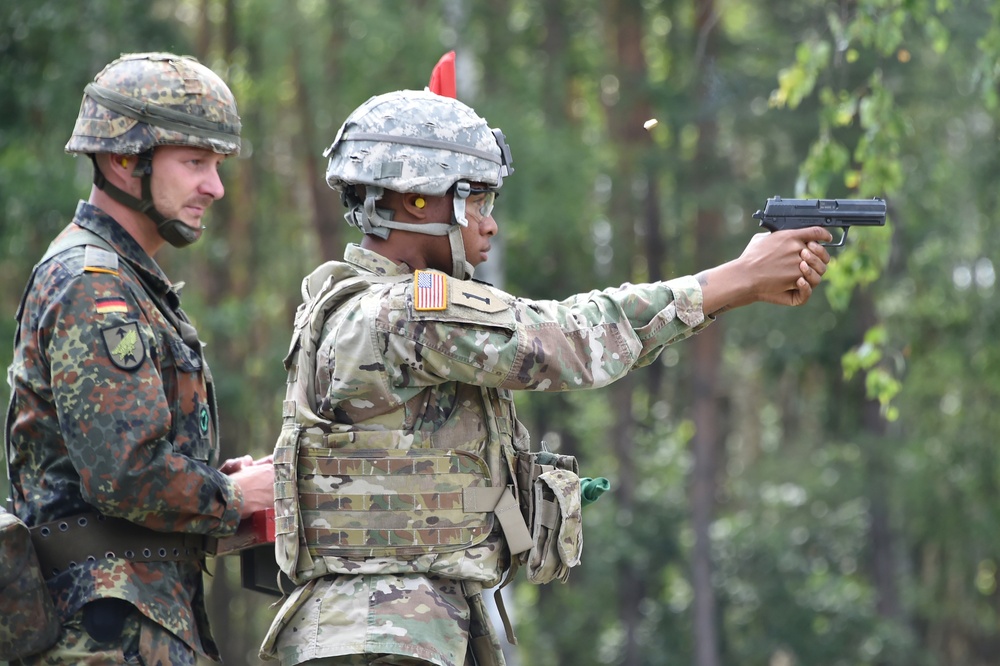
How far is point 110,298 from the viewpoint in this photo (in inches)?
155

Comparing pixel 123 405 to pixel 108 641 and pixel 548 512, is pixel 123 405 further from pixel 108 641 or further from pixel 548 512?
pixel 548 512

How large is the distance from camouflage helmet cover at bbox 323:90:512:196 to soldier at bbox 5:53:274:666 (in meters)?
0.57

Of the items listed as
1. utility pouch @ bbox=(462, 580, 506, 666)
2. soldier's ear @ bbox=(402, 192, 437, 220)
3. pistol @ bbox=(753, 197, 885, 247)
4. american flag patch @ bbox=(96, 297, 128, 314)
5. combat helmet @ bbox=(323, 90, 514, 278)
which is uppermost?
combat helmet @ bbox=(323, 90, 514, 278)

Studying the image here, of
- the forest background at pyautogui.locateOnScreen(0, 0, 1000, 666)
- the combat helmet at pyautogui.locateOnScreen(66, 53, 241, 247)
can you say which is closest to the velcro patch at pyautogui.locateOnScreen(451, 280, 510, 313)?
the combat helmet at pyautogui.locateOnScreen(66, 53, 241, 247)

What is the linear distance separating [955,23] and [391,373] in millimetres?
12465

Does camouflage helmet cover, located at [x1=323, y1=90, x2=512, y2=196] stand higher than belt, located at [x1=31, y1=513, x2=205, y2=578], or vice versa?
camouflage helmet cover, located at [x1=323, y1=90, x2=512, y2=196]

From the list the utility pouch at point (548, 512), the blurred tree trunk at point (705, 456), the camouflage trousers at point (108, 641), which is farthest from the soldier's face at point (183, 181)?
the blurred tree trunk at point (705, 456)

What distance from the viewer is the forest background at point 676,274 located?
1830cm

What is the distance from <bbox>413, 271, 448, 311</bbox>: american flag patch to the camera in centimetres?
362

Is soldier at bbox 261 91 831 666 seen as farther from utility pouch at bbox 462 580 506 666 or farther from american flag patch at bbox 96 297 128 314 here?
american flag patch at bbox 96 297 128 314

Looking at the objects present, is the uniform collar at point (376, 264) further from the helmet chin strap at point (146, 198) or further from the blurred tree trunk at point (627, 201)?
the blurred tree trunk at point (627, 201)

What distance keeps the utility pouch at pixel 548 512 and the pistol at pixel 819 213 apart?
34.5 inches

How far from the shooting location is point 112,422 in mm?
3785

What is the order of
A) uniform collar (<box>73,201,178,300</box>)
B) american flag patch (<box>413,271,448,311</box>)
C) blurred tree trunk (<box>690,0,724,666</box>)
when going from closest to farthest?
1. american flag patch (<box>413,271,448,311</box>)
2. uniform collar (<box>73,201,178,300</box>)
3. blurred tree trunk (<box>690,0,724,666</box>)
